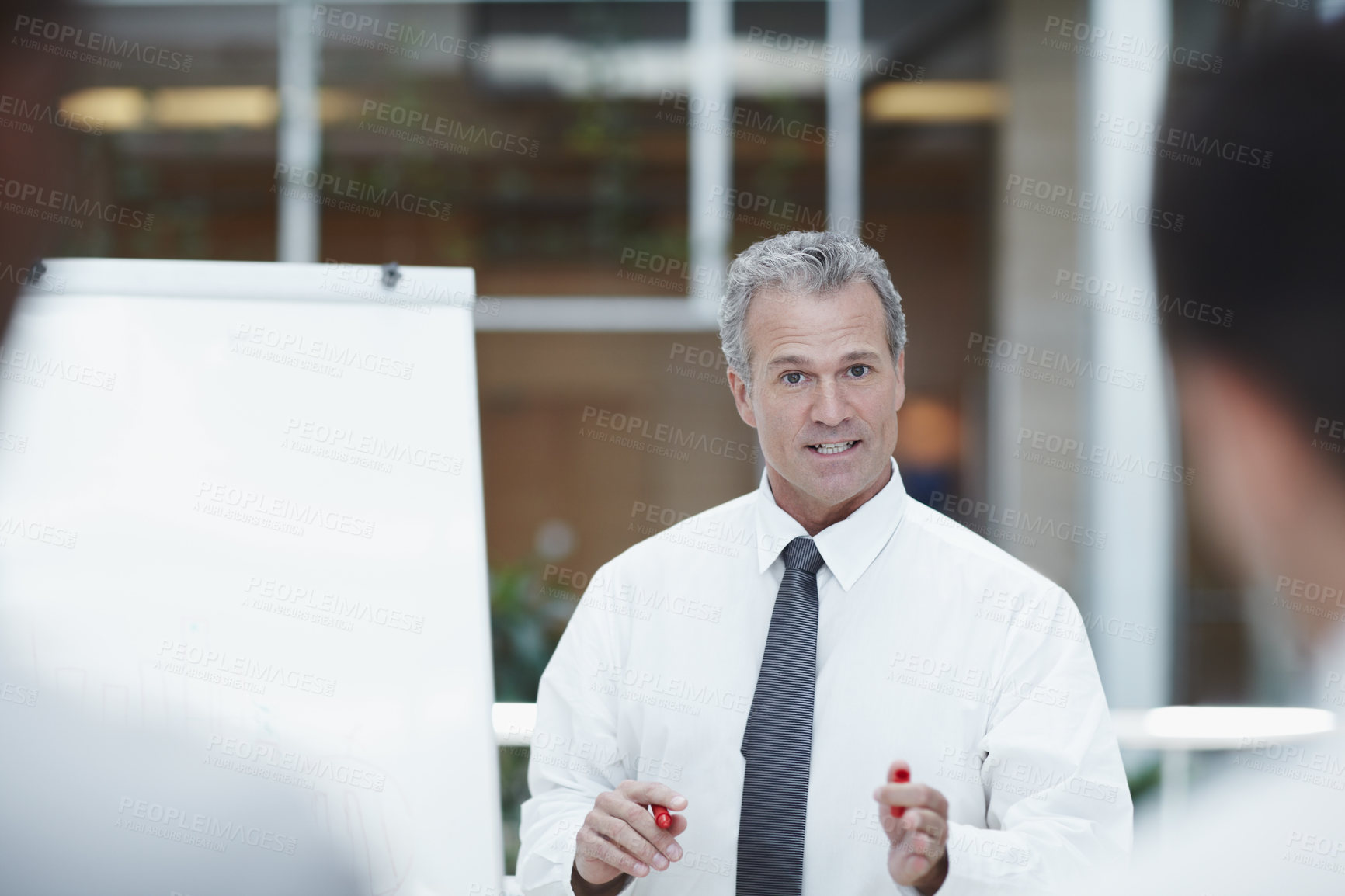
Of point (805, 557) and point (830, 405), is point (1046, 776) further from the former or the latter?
point (830, 405)

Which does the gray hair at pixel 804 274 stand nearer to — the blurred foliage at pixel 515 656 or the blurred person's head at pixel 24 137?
the blurred person's head at pixel 24 137

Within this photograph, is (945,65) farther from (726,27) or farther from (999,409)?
(999,409)

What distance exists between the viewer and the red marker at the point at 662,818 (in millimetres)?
1374

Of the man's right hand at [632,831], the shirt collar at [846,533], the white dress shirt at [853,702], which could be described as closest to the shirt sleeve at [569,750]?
the white dress shirt at [853,702]

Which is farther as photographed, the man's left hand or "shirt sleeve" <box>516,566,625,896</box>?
"shirt sleeve" <box>516,566,625,896</box>

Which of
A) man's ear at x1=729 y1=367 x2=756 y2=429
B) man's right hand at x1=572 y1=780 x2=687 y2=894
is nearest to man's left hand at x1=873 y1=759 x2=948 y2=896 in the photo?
man's right hand at x1=572 y1=780 x2=687 y2=894

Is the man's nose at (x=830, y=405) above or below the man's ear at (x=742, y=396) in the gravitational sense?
below

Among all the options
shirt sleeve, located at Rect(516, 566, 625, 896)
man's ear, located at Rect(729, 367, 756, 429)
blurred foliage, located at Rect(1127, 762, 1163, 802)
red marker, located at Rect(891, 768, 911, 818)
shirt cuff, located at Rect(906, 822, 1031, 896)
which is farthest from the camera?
blurred foliage, located at Rect(1127, 762, 1163, 802)

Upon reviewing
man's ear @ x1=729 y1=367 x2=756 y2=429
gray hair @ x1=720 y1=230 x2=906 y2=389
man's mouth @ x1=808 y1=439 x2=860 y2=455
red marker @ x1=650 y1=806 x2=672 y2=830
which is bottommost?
red marker @ x1=650 y1=806 x2=672 y2=830

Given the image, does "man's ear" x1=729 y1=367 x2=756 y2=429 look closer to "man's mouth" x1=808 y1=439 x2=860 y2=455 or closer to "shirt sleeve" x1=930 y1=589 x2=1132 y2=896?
"man's mouth" x1=808 y1=439 x2=860 y2=455

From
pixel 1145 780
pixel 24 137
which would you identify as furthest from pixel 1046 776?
pixel 1145 780

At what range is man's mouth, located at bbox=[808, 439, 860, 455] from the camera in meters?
1.66

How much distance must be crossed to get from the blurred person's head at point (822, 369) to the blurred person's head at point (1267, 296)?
120 centimetres

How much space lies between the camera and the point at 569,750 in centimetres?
170
